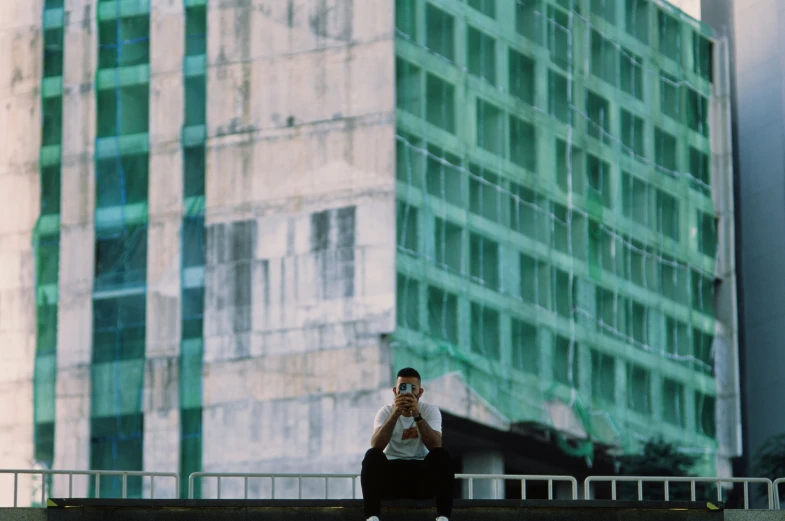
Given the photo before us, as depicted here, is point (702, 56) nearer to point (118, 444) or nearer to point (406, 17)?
point (406, 17)

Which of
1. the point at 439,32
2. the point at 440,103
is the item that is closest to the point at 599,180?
the point at 440,103

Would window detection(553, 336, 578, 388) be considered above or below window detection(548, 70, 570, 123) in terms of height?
below

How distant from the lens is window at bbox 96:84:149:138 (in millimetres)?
52750

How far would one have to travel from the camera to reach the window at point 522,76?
174 feet

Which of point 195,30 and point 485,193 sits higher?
point 195,30

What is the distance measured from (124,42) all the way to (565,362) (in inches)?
627

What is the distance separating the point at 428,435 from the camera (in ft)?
50.8

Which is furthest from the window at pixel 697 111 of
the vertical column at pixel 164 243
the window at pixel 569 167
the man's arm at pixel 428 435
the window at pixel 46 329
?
the man's arm at pixel 428 435

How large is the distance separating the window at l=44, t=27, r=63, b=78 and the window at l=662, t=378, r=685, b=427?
861 inches

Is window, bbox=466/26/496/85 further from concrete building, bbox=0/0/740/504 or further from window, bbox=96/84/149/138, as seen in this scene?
window, bbox=96/84/149/138

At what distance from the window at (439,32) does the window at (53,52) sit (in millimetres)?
11608

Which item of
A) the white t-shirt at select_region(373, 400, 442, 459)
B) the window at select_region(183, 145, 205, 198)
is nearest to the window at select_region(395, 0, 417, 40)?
the window at select_region(183, 145, 205, 198)

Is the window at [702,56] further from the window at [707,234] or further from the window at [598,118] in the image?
the window at [598,118]

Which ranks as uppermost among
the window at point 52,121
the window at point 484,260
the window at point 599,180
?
the window at point 52,121
